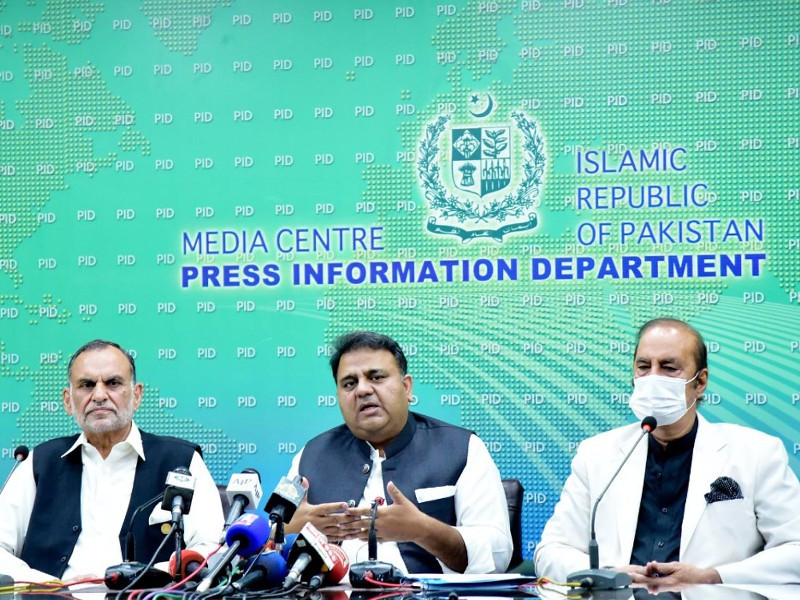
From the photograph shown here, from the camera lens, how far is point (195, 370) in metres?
5.05

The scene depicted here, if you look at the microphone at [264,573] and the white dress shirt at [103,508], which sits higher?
the white dress shirt at [103,508]

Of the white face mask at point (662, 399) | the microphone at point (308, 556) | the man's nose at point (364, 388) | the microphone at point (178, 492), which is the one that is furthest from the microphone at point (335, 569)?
the white face mask at point (662, 399)

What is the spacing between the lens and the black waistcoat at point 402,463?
422 centimetres

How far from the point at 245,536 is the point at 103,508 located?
1616 mm

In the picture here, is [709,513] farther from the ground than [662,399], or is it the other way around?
[662,399]

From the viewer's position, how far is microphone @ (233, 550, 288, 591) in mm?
2770

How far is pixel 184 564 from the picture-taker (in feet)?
10.1

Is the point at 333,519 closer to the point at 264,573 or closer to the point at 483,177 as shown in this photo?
the point at 264,573

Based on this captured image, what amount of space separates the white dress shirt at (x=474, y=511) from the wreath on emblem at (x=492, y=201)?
1103 mm

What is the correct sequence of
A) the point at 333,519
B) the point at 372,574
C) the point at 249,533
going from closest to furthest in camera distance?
1. the point at 249,533
2. the point at 372,574
3. the point at 333,519

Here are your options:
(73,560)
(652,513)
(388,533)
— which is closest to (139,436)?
(73,560)

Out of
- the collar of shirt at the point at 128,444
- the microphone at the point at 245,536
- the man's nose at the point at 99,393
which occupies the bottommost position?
the microphone at the point at 245,536

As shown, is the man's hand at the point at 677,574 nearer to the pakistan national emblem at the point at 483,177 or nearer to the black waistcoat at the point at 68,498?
the black waistcoat at the point at 68,498

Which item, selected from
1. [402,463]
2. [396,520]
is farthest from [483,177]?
Answer: [396,520]
